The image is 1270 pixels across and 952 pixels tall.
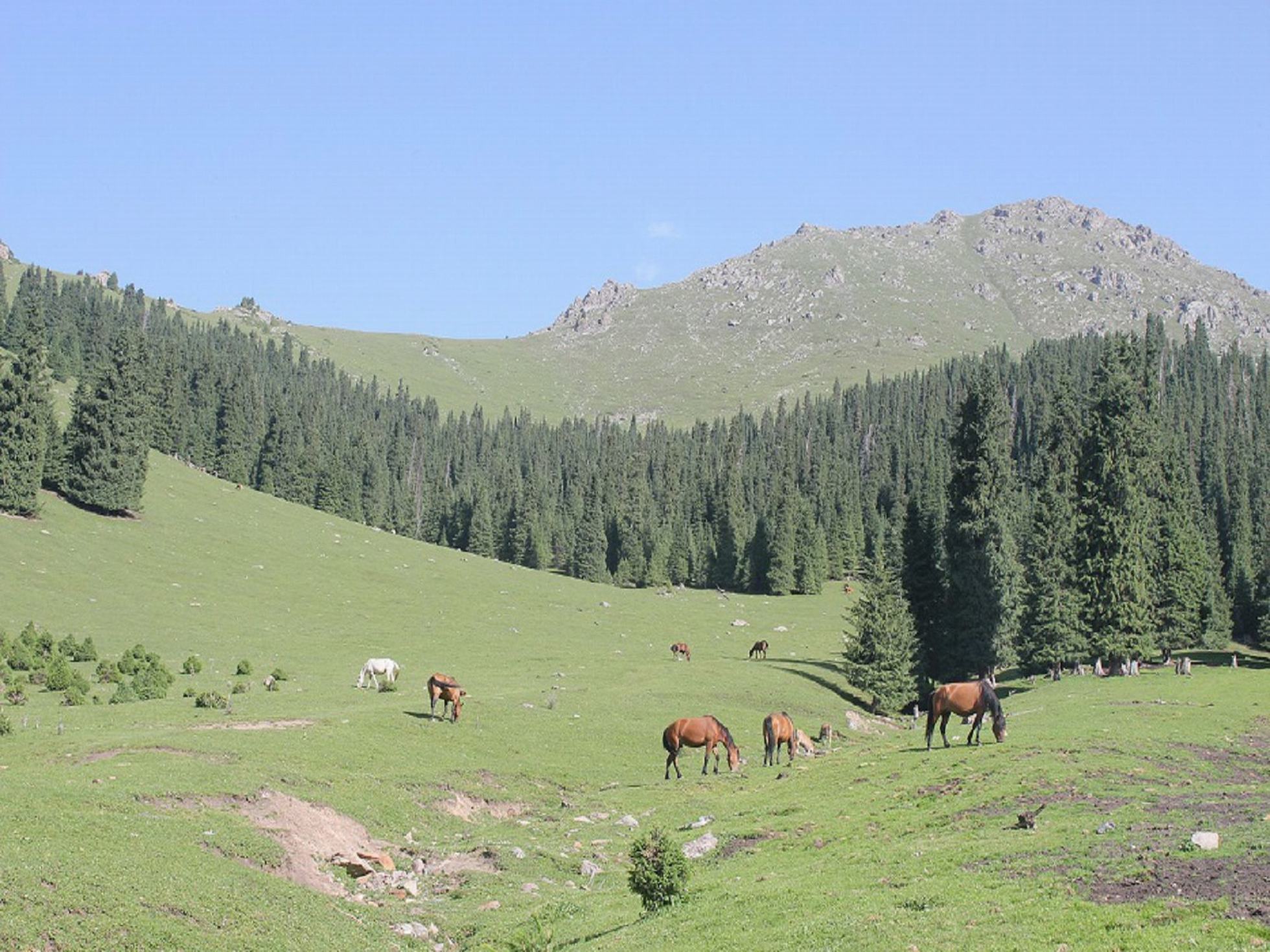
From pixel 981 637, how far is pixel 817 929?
55.2m

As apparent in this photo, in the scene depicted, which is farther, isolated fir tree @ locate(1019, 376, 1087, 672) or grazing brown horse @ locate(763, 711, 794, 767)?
isolated fir tree @ locate(1019, 376, 1087, 672)

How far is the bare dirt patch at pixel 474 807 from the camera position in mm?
31031

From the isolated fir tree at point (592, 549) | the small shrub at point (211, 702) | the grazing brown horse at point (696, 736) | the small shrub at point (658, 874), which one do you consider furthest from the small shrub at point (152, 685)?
the isolated fir tree at point (592, 549)

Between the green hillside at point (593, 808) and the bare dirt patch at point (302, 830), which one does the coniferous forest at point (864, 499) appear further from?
the bare dirt patch at point (302, 830)

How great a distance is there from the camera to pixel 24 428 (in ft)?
268

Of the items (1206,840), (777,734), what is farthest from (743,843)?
(777,734)

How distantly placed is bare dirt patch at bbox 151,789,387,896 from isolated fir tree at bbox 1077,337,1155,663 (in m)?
55.2

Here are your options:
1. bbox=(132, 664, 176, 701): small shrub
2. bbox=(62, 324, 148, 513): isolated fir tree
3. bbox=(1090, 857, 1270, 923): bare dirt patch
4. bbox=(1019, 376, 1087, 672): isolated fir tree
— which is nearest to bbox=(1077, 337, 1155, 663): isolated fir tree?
bbox=(1019, 376, 1087, 672): isolated fir tree

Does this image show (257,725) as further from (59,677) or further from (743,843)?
(743,843)

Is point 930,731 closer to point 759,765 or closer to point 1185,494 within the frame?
point 759,765

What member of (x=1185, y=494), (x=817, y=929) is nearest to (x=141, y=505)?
(x=817, y=929)

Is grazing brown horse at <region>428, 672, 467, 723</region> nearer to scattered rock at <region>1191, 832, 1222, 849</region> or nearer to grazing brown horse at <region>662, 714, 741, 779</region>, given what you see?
grazing brown horse at <region>662, 714, 741, 779</region>

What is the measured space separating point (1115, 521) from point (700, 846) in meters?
55.0

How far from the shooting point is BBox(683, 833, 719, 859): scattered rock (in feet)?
76.6
